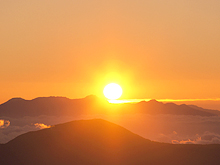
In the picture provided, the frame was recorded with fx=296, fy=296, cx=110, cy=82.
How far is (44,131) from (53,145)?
1253cm

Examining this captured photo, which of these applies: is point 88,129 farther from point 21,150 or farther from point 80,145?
point 21,150

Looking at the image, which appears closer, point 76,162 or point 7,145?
point 76,162

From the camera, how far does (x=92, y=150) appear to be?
12594 cm

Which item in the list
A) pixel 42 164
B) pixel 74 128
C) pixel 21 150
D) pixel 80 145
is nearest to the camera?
pixel 42 164

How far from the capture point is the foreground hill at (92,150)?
113 meters

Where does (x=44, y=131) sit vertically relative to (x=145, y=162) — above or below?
above

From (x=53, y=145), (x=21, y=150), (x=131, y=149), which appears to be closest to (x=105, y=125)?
(x=131, y=149)

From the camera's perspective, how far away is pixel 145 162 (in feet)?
379

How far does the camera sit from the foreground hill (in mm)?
113375

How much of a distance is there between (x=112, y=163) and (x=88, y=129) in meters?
26.3

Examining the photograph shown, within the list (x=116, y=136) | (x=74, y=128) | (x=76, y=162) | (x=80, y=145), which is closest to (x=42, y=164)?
(x=76, y=162)

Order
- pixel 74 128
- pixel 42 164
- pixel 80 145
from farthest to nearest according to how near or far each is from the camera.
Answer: pixel 74 128
pixel 80 145
pixel 42 164

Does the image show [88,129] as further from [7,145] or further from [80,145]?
[7,145]

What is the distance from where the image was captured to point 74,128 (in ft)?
458
